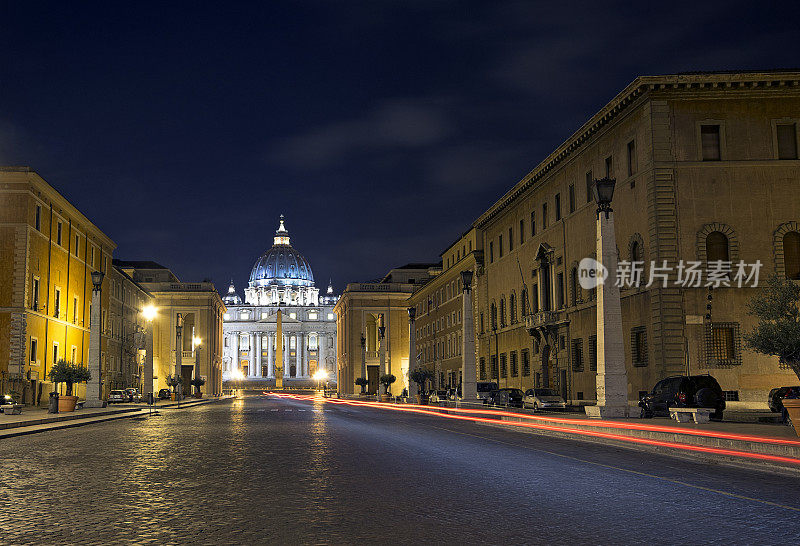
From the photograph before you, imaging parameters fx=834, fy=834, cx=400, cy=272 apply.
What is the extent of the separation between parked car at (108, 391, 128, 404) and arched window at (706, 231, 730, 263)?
4746 cm

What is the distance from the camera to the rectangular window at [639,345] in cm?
3984

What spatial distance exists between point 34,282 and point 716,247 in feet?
137

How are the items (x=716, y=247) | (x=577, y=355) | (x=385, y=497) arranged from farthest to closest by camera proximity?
(x=577, y=355) < (x=716, y=247) < (x=385, y=497)

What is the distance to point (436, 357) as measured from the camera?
93250 mm

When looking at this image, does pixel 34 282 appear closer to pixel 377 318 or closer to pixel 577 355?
pixel 577 355

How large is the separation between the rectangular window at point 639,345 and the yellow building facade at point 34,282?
112 ft

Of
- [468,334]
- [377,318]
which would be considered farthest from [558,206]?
[377,318]

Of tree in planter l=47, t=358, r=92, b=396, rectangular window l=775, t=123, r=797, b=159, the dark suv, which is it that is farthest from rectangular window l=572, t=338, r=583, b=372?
tree in planter l=47, t=358, r=92, b=396

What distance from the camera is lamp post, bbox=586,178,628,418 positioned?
25.9 metres

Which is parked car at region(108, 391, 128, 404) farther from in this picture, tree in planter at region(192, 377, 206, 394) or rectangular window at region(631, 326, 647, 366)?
rectangular window at region(631, 326, 647, 366)

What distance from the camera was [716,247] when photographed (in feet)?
126

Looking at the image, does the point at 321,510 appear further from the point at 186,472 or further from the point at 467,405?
the point at 467,405

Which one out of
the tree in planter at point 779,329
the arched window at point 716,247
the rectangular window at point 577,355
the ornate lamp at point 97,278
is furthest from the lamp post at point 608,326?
the ornate lamp at point 97,278

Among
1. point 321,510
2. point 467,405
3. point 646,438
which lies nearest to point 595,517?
point 321,510
